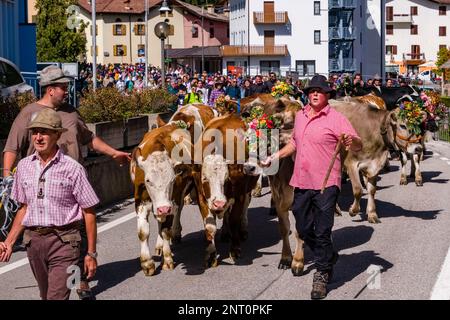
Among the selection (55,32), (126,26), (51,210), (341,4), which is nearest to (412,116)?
(51,210)

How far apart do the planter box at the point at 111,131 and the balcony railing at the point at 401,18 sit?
122131 millimetres

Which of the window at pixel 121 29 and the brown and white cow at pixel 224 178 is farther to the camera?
the window at pixel 121 29

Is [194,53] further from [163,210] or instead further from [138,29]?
[163,210]

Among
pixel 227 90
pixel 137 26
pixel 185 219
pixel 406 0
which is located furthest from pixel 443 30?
pixel 185 219

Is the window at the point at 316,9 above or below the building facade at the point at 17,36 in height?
above

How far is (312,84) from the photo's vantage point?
31.2 feet

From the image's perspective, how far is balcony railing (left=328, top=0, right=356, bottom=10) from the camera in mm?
98000

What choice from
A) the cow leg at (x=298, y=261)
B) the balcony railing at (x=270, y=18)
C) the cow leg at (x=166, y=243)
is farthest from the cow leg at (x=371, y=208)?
the balcony railing at (x=270, y=18)

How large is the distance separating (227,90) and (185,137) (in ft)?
65.1

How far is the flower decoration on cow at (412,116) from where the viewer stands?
1636 cm

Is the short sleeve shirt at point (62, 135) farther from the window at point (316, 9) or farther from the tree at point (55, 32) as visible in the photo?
the window at point (316, 9)

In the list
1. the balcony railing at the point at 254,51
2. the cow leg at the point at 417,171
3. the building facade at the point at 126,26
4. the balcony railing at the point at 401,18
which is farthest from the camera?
the balcony railing at the point at 401,18

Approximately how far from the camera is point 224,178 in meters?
10.4
